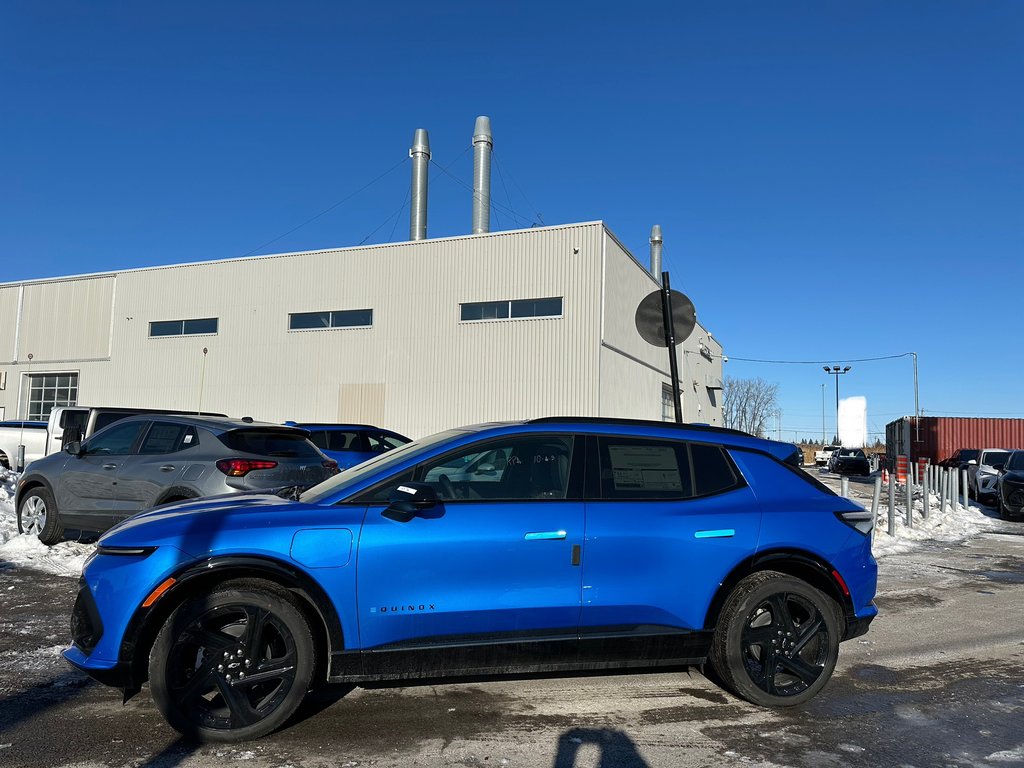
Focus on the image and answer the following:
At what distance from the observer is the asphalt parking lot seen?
3.44 m

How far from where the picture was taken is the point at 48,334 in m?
29.8

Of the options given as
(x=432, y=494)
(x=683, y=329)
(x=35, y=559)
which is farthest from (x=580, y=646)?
(x=35, y=559)

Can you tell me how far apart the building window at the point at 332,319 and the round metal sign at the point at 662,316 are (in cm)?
1765

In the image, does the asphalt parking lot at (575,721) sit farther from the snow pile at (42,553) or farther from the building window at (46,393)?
the building window at (46,393)

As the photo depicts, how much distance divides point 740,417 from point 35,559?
90.7m

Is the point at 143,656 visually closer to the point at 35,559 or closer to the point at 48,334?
the point at 35,559

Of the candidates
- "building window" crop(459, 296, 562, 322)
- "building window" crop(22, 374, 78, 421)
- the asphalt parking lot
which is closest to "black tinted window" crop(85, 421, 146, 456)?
the asphalt parking lot

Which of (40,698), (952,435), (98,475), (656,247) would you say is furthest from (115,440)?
(656,247)

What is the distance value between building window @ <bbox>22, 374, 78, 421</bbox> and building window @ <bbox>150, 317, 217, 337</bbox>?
15.3ft

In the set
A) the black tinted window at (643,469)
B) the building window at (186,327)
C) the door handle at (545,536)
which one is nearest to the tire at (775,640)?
the black tinted window at (643,469)

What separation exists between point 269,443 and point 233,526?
4.02 m

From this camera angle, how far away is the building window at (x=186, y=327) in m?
26.6

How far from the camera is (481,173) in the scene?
31.9 m

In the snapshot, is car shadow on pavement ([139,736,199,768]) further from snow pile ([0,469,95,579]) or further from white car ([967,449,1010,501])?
white car ([967,449,1010,501])
